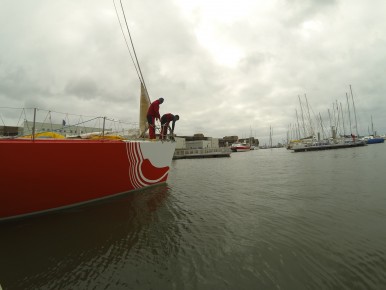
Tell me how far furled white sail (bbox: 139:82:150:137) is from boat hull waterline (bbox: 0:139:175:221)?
3.97 ft

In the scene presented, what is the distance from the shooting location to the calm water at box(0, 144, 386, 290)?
9.53ft

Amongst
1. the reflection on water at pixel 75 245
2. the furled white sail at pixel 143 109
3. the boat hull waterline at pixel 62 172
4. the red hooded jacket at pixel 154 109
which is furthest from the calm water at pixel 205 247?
the red hooded jacket at pixel 154 109

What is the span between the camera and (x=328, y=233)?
4109mm

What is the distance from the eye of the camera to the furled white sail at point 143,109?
30.0ft

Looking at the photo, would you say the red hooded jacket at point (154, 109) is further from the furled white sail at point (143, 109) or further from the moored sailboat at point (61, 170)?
the moored sailboat at point (61, 170)

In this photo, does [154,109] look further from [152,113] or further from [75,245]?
[75,245]

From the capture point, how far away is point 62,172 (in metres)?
5.71

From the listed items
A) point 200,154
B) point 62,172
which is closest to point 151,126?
point 62,172

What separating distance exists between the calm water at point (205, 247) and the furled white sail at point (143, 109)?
381 centimetres

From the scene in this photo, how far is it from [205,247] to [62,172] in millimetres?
4227

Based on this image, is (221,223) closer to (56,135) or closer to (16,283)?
(16,283)

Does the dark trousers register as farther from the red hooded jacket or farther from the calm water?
the calm water

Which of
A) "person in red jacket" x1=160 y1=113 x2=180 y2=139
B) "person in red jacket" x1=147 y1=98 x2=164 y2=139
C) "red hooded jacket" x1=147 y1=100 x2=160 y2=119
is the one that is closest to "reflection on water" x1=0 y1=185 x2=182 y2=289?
"person in red jacket" x1=147 y1=98 x2=164 y2=139

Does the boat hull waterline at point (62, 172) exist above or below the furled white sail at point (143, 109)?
below
